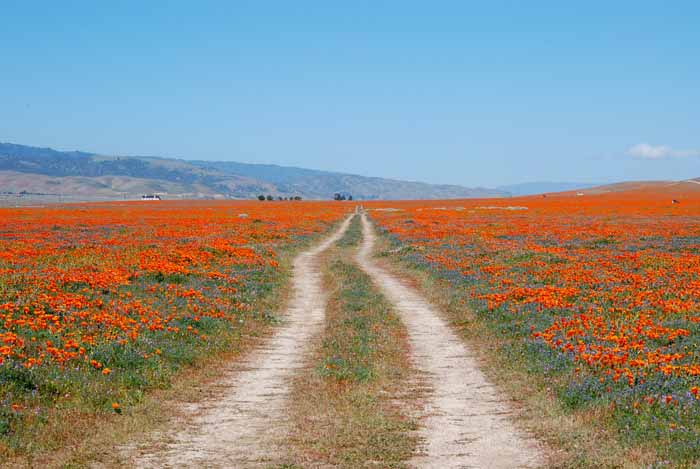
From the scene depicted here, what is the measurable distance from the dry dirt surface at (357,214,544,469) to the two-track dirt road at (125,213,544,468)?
0.04ft

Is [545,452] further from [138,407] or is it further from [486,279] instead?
[486,279]

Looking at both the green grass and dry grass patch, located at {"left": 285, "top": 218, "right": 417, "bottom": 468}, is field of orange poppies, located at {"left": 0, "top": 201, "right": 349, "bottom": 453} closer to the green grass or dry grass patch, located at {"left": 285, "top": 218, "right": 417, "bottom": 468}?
the green grass

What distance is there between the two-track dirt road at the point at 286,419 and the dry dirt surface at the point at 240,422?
0.04 feet

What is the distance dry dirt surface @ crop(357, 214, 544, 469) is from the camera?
980 cm

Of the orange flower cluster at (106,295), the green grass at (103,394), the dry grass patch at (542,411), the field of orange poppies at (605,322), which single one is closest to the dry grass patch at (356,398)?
the dry grass patch at (542,411)

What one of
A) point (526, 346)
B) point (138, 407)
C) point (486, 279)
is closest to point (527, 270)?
point (486, 279)

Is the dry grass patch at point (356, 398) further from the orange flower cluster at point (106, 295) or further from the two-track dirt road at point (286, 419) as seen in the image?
the orange flower cluster at point (106, 295)

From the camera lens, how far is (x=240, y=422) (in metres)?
11.4

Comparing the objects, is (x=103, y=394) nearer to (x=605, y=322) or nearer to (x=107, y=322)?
(x=107, y=322)

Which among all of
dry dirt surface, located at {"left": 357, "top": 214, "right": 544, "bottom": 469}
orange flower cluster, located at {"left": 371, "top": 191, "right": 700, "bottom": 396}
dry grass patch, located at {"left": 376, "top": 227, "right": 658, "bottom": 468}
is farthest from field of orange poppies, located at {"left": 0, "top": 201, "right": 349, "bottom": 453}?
orange flower cluster, located at {"left": 371, "top": 191, "right": 700, "bottom": 396}

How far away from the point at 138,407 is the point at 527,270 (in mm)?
20590

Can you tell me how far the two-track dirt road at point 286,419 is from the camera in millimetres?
9789

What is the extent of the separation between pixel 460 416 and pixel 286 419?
108 inches

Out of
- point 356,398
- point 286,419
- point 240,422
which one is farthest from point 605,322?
point 240,422
